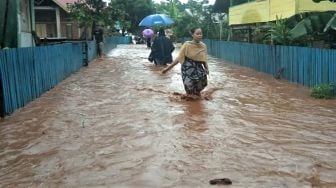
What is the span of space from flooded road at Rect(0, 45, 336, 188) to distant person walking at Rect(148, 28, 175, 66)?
784cm

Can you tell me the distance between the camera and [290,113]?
8.92m

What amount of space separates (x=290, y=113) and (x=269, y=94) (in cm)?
271

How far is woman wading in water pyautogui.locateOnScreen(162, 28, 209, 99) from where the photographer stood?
10211 millimetres

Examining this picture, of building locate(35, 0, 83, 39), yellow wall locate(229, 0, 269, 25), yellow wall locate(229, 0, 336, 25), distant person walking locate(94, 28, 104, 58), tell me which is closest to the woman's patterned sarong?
yellow wall locate(229, 0, 336, 25)

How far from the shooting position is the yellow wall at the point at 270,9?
16.7 metres

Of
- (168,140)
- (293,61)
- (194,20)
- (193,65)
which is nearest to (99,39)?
(194,20)

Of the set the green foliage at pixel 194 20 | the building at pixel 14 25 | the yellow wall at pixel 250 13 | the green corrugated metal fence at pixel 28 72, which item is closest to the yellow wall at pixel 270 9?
the yellow wall at pixel 250 13

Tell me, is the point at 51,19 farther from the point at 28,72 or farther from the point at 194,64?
the point at 194,64

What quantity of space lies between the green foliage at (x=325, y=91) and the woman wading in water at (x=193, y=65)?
8.10ft

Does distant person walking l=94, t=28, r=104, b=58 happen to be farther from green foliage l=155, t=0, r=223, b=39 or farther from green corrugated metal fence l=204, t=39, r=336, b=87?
green corrugated metal fence l=204, t=39, r=336, b=87

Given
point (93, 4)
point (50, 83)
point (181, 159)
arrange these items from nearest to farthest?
1. point (181, 159)
2. point (50, 83)
3. point (93, 4)

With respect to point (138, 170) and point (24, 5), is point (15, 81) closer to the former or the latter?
point (138, 170)

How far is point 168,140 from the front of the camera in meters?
6.80

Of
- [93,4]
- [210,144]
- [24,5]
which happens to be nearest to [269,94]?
[210,144]
